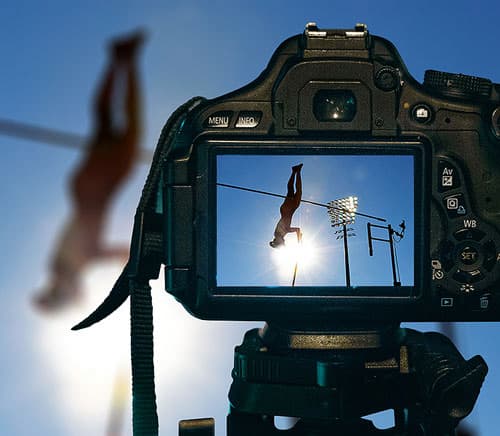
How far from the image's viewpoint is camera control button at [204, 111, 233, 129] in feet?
3.08

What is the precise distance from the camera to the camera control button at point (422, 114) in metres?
0.95

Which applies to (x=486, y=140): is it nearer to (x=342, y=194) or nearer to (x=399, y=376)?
(x=342, y=194)

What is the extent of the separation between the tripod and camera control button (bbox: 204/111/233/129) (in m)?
0.27

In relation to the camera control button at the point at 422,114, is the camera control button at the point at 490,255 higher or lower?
lower

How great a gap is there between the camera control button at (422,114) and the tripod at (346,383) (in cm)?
27

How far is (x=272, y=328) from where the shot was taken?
0.99 meters

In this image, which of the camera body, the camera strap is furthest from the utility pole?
the camera strap

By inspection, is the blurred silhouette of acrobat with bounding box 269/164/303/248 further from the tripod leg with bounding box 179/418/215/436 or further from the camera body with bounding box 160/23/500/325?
the tripod leg with bounding box 179/418/215/436

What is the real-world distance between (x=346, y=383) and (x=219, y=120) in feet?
1.16

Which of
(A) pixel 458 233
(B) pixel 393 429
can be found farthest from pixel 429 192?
(B) pixel 393 429

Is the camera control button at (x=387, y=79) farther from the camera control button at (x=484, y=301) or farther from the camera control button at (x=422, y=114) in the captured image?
the camera control button at (x=484, y=301)

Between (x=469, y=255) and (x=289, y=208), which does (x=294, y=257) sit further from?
(x=469, y=255)

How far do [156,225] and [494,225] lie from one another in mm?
428

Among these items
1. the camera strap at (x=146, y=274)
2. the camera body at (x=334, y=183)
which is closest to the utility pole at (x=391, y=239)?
the camera body at (x=334, y=183)
